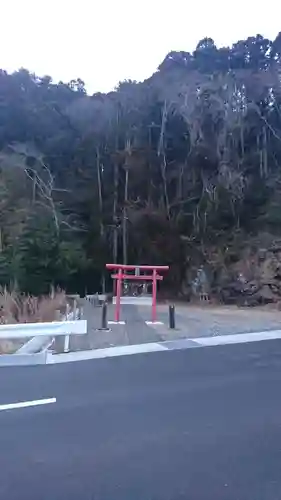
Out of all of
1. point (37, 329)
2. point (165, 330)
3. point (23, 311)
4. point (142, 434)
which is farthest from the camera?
point (165, 330)

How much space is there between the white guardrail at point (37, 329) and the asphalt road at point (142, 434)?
144cm

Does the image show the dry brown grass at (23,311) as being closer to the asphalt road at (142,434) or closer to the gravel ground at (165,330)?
the gravel ground at (165,330)

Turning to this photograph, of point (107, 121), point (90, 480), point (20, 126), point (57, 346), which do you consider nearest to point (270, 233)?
point (107, 121)

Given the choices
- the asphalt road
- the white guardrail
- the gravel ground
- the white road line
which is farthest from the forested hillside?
the white road line

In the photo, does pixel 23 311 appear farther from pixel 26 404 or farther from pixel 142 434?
pixel 142 434

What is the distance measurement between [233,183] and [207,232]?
3118 mm

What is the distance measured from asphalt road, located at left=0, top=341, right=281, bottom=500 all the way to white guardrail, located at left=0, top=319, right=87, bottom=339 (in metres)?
1.44

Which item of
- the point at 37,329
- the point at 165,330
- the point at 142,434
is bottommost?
the point at 165,330

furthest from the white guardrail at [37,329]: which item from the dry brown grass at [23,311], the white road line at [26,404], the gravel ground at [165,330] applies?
the white road line at [26,404]

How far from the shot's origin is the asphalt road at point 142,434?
3.93 meters

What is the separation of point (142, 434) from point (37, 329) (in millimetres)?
5605

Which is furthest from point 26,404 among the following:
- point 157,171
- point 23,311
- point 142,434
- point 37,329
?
point 157,171

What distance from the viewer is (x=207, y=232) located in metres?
34.4

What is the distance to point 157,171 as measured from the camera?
37.3 meters
